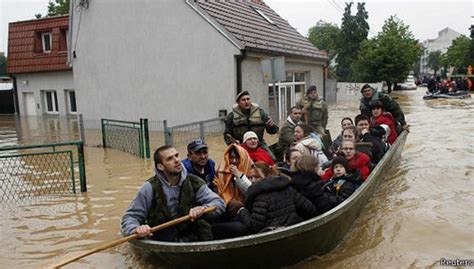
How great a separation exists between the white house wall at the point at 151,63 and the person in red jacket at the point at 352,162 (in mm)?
8470

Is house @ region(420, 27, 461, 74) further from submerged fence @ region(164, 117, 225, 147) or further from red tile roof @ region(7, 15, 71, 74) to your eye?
submerged fence @ region(164, 117, 225, 147)

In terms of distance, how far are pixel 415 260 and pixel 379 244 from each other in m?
0.54

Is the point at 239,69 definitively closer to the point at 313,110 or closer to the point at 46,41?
the point at 313,110

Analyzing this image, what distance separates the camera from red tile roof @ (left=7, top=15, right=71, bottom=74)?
22.6m

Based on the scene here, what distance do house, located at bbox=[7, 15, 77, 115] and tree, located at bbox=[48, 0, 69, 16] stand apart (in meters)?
13.9

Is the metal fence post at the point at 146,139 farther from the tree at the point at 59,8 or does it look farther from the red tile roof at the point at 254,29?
the tree at the point at 59,8

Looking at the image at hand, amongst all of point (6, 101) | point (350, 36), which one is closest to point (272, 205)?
point (6, 101)

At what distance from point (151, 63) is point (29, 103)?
12074 mm

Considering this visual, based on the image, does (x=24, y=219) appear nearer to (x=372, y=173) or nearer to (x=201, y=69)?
(x=372, y=173)

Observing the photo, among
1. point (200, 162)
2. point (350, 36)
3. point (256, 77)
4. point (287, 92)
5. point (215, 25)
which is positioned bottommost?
point (200, 162)

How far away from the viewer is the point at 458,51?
191 ft

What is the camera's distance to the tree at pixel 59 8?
124ft

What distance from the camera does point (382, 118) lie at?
356 inches

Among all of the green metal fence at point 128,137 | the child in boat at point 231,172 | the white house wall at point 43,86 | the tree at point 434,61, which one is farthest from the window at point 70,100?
the tree at point 434,61
